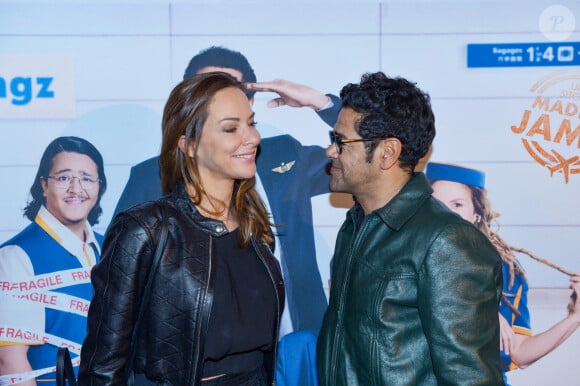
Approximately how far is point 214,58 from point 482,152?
4.59ft

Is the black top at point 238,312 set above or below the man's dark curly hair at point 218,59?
below

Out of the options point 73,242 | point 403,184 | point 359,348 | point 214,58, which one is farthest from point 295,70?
point 359,348

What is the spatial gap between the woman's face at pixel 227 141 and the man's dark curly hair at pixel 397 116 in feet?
1.26

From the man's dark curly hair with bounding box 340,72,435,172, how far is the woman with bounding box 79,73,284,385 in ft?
1.28

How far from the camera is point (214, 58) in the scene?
292 centimetres

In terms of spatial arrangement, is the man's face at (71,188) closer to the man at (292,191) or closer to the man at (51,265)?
the man at (51,265)

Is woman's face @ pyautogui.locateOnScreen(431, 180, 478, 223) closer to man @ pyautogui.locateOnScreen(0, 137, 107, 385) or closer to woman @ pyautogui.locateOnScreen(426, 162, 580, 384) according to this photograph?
woman @ pyautogui.locateOnScreen(426, 162, 580, 384)

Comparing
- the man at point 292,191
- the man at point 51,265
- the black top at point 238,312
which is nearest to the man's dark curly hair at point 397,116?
the black top at point 238,312

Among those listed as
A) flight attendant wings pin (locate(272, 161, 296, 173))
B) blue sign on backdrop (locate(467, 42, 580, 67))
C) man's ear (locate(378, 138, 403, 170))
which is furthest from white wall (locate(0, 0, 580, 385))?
man's ear (locate(378, 138, 403, 170))

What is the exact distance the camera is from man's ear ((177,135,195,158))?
198 centimetres

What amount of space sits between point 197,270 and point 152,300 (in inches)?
6.3

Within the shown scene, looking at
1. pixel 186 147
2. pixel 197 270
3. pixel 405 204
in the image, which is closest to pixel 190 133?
pixel 186 147

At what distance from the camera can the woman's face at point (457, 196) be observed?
2938 millimetres

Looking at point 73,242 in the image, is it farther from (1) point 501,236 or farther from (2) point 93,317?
(1) point 501,236
